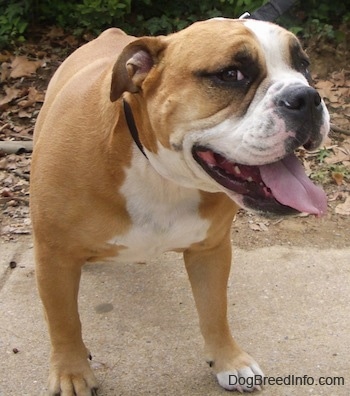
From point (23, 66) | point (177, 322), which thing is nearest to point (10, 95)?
point (23, 66)

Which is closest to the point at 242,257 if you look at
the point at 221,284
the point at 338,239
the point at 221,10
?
the point at 338,239

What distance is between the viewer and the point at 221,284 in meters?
3.30

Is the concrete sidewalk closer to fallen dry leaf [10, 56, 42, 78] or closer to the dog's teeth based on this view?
the dog's teeth

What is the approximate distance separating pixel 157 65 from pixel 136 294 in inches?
62.2

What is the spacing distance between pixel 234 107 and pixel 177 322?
58.8 inches

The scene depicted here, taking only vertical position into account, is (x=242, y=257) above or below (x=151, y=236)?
below

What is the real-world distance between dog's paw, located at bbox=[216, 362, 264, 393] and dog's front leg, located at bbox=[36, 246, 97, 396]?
1.86ft

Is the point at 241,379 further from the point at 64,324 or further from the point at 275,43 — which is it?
the point at 275,43

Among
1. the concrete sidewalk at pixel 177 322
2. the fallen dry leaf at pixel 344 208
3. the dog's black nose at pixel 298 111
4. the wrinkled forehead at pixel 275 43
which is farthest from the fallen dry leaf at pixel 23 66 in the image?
the dog's black nose at pixel 298 111

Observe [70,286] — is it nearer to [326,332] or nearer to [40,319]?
[40,319]

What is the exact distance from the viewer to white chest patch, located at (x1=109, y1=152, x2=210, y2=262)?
2906mm

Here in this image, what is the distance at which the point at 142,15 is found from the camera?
6.96 m

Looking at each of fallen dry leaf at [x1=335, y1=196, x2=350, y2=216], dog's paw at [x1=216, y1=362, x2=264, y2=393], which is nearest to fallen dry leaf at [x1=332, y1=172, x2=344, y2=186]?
fallen dry leaf at [x1=335, y1=196, x2=350, y2=216]

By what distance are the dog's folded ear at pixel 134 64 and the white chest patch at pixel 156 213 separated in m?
0.31
